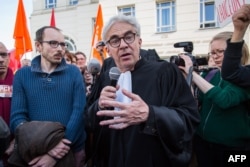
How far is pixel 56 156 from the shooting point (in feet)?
7.12

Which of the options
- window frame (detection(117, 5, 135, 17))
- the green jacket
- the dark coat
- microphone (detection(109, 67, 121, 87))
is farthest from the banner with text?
window frame (detection(117, 5, 135, 17))

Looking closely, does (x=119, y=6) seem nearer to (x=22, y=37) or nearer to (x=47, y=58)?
(x=22, y=37)

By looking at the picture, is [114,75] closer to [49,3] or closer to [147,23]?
[147,23]

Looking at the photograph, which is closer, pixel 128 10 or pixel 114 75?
pixel 114 75

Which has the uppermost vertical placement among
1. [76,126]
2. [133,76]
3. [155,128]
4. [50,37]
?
[50,37]

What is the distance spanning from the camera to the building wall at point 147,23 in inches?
493

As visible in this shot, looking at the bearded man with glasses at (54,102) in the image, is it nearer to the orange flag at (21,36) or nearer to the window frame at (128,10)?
the orange flag at (21,36)

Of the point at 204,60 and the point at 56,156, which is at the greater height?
the point at 204,60

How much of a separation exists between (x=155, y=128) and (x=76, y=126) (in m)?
0.99

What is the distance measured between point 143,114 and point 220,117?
1151 mm

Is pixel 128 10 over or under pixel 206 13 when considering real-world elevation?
over

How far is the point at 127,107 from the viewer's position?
142cm

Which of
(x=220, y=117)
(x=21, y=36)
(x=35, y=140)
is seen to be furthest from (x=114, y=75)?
(x=21, y=36)

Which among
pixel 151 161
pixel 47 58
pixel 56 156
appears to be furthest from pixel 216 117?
pixel 47 58
